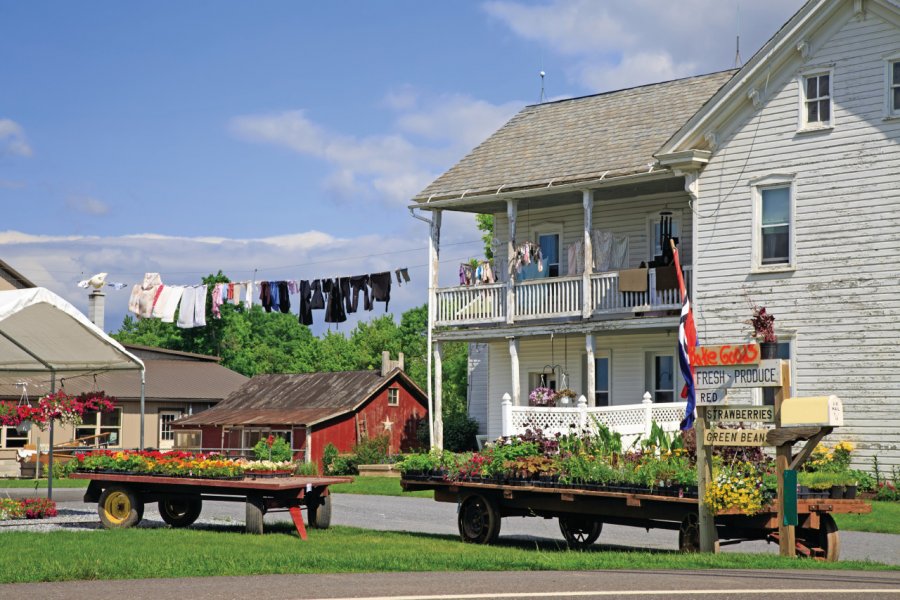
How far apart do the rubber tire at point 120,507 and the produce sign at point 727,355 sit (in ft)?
30.3

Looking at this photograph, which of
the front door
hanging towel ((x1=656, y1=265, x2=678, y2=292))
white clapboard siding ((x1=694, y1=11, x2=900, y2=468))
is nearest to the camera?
white clapboard siding ((x1=694, y1=11, x2=900, y2=468))

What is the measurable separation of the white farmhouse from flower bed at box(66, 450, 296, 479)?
6.60 metres

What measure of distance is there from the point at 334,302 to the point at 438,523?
1955 cm

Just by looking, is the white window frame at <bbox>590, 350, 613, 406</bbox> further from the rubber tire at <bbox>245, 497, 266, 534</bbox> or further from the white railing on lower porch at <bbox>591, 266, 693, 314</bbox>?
the rubber tire at <bbox>245, 497, 266, 534</bbox>

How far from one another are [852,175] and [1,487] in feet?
78.3

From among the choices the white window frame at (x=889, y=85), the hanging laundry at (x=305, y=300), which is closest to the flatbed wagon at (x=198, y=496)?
the white window frame at (x=889, y=85)

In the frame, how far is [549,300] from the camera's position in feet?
106

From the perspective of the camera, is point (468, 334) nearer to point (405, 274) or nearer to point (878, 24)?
point (405, 274)

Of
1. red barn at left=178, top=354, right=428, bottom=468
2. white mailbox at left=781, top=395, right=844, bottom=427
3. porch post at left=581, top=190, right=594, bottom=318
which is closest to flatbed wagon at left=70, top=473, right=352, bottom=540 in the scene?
white mailbox at left=781, top=395, right=844, bottom=427

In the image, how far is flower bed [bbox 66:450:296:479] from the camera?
18.7 metres

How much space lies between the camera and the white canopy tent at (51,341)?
21.6 m

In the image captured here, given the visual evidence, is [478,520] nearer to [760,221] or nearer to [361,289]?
[760,221]

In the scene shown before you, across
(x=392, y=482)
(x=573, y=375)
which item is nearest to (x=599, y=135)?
(x=573, y=375)

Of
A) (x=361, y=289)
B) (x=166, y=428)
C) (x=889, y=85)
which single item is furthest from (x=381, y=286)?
(x=889, y=85)
